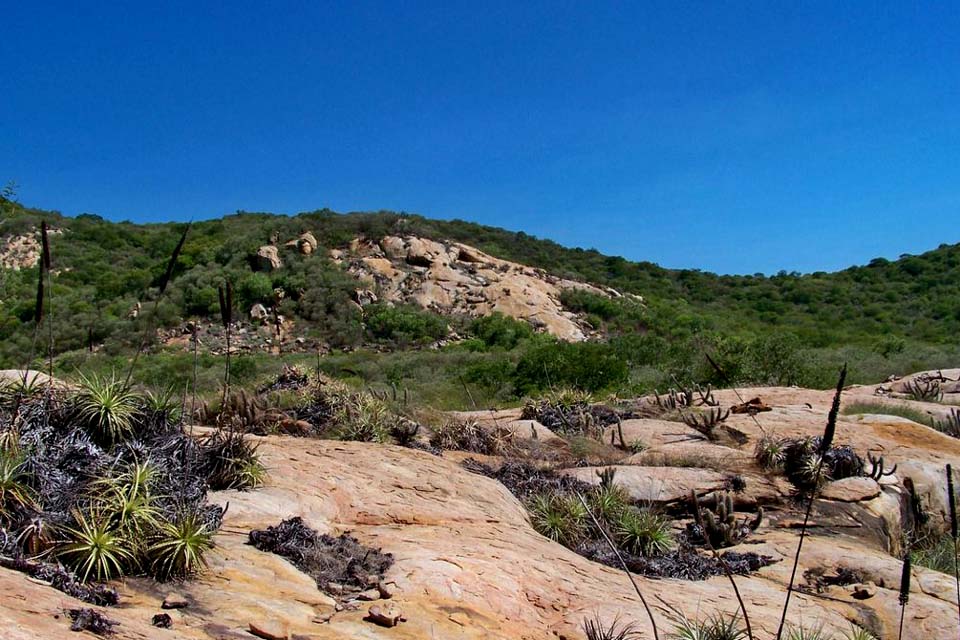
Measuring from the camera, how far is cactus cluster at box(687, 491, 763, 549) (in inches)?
348

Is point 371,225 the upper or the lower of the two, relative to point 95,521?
upper

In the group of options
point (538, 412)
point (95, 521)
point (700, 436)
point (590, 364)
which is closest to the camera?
point (95, 521)

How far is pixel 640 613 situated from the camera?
5867mm

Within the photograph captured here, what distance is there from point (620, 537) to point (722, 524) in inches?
58.1

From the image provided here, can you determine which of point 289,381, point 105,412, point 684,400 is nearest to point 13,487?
point 105,412

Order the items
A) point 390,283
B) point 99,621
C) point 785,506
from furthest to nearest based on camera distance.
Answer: point 390,283
point 785,506
point 99,621

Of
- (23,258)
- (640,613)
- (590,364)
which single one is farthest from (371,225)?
(640,613)

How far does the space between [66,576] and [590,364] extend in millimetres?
18580

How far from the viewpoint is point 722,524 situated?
9.00m

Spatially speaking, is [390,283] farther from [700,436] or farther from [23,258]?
[700,436]

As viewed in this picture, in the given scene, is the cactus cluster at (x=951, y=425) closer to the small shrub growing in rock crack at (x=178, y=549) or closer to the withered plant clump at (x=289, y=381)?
the withered plant clump at (x=289, y=381)

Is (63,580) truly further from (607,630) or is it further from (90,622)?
(607,630)

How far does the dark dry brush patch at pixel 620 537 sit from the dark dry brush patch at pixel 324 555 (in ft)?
8.97

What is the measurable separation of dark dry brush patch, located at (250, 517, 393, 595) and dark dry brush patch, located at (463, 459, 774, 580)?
2.73 m
